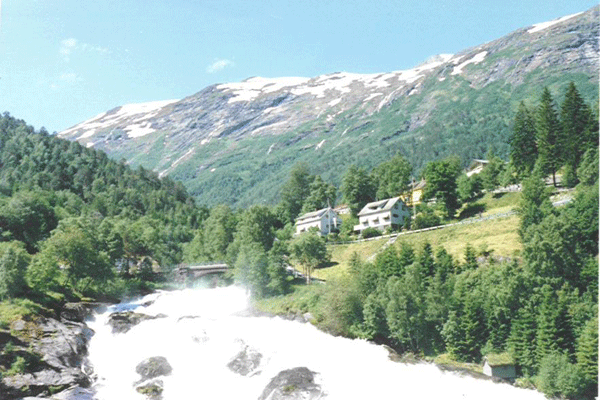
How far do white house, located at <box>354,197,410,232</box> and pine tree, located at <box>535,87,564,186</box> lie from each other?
84.9 feet

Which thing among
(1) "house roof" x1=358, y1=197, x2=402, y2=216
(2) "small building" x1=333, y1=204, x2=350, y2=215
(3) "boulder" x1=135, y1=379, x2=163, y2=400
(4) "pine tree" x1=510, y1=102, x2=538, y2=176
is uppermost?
(4) "pine tree" x1=510, y1=102, x2=538, y2=176

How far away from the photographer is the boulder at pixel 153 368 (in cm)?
5691

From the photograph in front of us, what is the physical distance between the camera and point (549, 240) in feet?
192

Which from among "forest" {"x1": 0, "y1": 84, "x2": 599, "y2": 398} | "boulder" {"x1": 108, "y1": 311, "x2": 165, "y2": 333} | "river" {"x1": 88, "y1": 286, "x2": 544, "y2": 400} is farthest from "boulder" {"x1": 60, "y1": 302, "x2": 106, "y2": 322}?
"boulder" {"x1": 108, "y1": 311, "x2": 165, "y2": 333}

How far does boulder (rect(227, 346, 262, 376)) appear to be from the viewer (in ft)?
186

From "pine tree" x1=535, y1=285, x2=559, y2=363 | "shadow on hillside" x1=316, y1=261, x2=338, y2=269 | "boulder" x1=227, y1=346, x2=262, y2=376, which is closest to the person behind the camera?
"pine tree" x1=535, y1=285, x2=559, y2=363

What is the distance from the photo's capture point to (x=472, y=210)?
9850 centimetres

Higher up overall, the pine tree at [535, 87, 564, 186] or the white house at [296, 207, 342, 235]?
the pine tree at [535, 87, 564, 186]

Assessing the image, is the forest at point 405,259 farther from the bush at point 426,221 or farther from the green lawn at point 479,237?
the green lawn at point 479,237

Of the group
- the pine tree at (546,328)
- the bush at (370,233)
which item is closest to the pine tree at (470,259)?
the pine tree at (546,328)

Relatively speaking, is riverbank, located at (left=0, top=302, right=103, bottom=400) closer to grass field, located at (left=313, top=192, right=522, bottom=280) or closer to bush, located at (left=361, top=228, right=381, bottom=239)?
grass field, located at (left=313, top=192, right=522, bottom=280)

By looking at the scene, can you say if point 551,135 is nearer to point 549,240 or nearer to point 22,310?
point 549,240

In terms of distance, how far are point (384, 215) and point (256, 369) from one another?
54662mm

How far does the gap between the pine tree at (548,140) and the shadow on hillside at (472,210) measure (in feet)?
40.3
